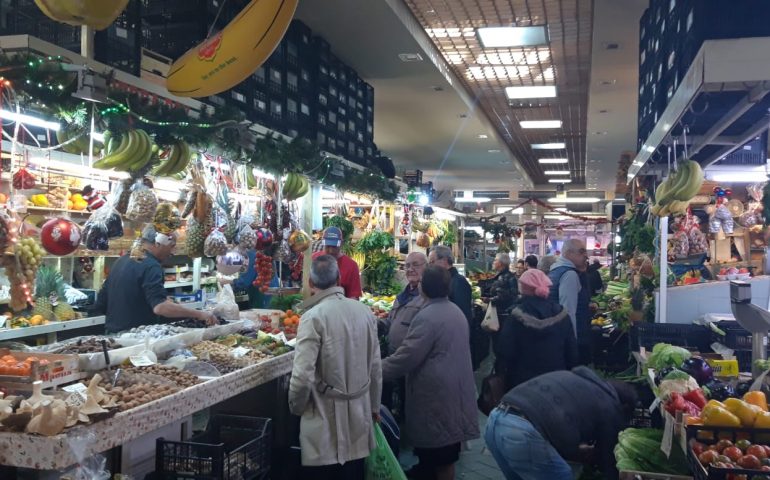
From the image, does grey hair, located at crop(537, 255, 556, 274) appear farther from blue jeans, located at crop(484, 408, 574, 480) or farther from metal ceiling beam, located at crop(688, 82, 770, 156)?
blue jeans, located at crop(484, 408, 574, 480)

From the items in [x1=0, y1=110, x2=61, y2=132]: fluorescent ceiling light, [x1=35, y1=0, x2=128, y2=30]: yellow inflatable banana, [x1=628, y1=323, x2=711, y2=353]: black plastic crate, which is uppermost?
[x1=35, y1=0, x2=128, y2=30]: yellow inflatable banana

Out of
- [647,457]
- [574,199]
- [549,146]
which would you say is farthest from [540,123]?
[574,199]

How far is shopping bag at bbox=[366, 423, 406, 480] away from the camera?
406cm

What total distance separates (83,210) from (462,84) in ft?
19.1

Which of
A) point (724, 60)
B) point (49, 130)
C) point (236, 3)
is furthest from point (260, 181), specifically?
point (724, 60)

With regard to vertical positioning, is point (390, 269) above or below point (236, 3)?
below

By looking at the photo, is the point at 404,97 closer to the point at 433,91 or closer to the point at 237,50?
the point at 433,91

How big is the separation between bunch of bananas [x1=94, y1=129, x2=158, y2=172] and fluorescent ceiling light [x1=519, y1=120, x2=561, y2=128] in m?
10.4

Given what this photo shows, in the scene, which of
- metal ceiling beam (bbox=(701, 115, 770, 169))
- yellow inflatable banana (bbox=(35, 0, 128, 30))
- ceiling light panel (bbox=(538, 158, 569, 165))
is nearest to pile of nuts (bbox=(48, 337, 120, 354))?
yellow inflatable banana (bbox=(35, 0, 128, 30))

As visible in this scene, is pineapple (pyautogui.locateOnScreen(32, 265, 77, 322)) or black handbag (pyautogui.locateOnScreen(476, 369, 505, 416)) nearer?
black handbag (pyautogui.locateOnScreen(476, 369, 505, 416))

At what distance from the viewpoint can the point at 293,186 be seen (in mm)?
6000

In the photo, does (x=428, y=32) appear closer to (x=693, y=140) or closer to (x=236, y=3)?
(x=236, y=3)

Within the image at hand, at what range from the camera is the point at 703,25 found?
3.60 m

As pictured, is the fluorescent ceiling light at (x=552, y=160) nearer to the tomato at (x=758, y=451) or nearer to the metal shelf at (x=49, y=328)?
the metal shelf at (x=49, y=328)
